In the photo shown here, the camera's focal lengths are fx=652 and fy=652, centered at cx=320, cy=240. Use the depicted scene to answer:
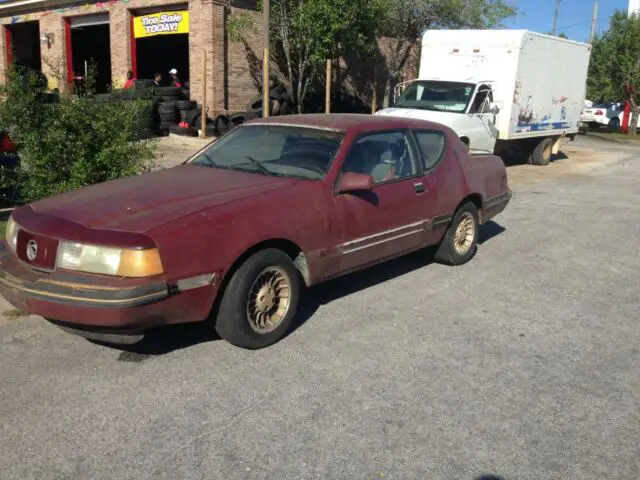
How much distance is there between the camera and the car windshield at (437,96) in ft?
45.0

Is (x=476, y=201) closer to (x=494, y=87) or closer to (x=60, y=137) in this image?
(x=60, y=137)

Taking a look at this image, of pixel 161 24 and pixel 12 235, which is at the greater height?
pixel 161 24

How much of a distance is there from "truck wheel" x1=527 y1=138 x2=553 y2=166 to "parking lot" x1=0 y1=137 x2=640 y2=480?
11456mm

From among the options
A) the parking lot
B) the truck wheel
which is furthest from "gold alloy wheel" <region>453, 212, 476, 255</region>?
the truck wheel

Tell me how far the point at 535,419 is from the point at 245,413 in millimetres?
1632

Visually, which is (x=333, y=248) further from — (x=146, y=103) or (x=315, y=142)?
(x=146, y=103)

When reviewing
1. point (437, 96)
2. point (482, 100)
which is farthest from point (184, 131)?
point (482, 100)

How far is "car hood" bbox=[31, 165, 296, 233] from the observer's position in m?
4.10

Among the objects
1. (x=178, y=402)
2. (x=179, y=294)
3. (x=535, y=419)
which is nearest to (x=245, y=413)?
(x=178, y=402)

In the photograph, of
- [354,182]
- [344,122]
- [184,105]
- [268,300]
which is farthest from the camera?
[184,105]

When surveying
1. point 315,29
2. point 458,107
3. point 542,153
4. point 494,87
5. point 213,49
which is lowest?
point 542,153

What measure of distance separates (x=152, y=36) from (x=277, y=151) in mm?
18035

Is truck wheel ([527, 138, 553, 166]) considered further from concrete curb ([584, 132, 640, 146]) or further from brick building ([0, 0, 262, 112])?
concrete curb ([584, 132, 640, 146])

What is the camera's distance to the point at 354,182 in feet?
16.3
